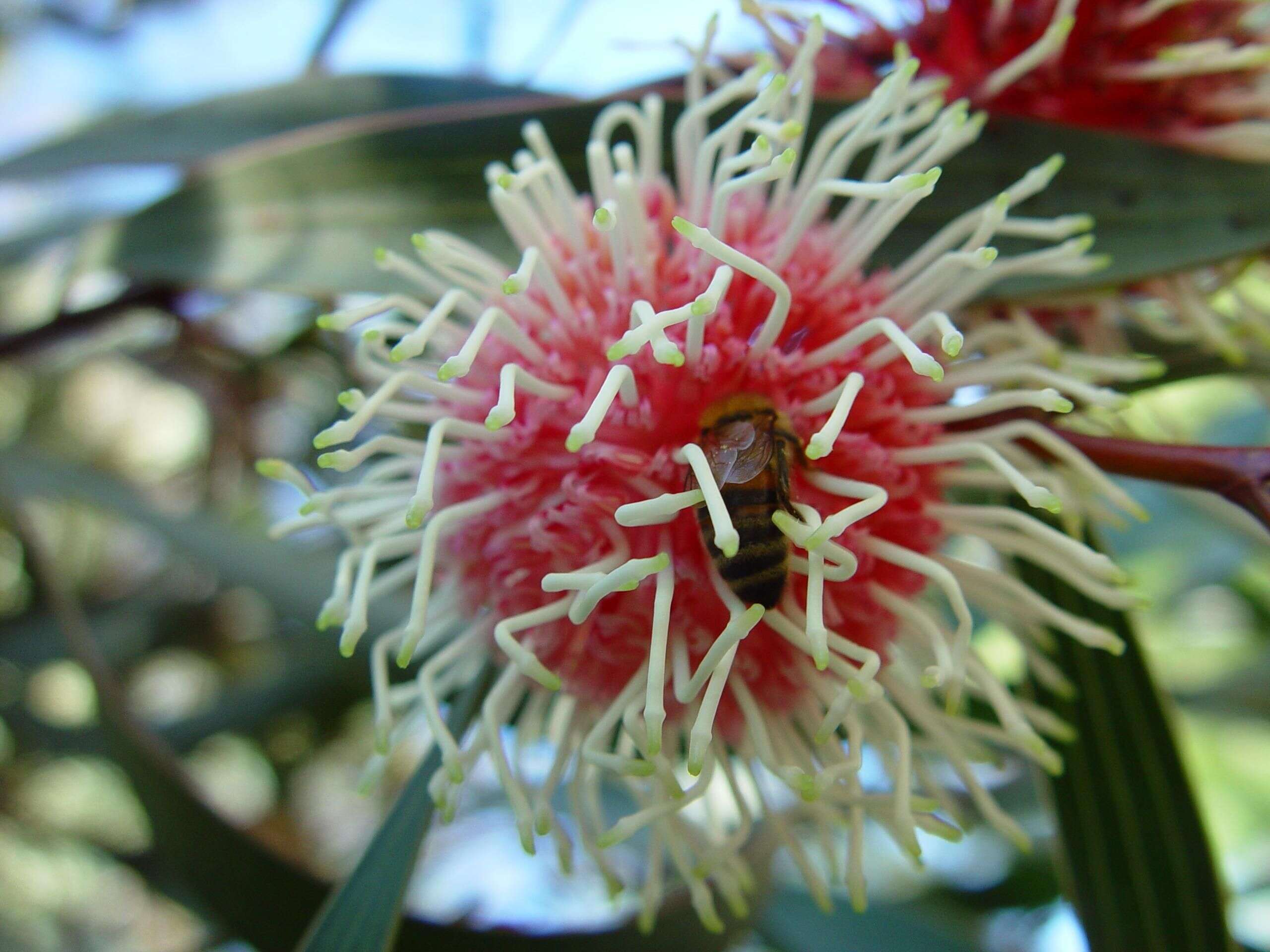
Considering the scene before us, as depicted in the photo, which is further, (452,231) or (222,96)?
(222,96)

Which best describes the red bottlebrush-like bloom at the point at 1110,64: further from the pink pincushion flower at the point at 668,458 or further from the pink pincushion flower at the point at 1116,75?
the pink pincushion flower at the point at 668,458

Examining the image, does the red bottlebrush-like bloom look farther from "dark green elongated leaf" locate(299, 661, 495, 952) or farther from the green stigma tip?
"dark green elongated leaf" locate(299, 661, 495, 952)

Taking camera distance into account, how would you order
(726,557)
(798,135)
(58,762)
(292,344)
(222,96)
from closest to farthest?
(726,557) < (798,135) < (222,96) < (292,344) < (58,762)

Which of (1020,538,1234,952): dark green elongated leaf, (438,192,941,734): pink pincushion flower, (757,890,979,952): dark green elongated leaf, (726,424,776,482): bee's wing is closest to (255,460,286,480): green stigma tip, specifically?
(438,192,941,734): pink pincushion flower

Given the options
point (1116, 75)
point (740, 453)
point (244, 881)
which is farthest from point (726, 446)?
point (244, 881)

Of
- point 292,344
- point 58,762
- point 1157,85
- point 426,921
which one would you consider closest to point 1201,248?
point 1157,85

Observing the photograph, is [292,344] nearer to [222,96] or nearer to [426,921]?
[222,96]

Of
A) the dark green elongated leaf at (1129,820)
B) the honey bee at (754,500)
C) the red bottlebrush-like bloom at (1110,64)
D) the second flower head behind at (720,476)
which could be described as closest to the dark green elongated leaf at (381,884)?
the second flower head behind at (720,476)
